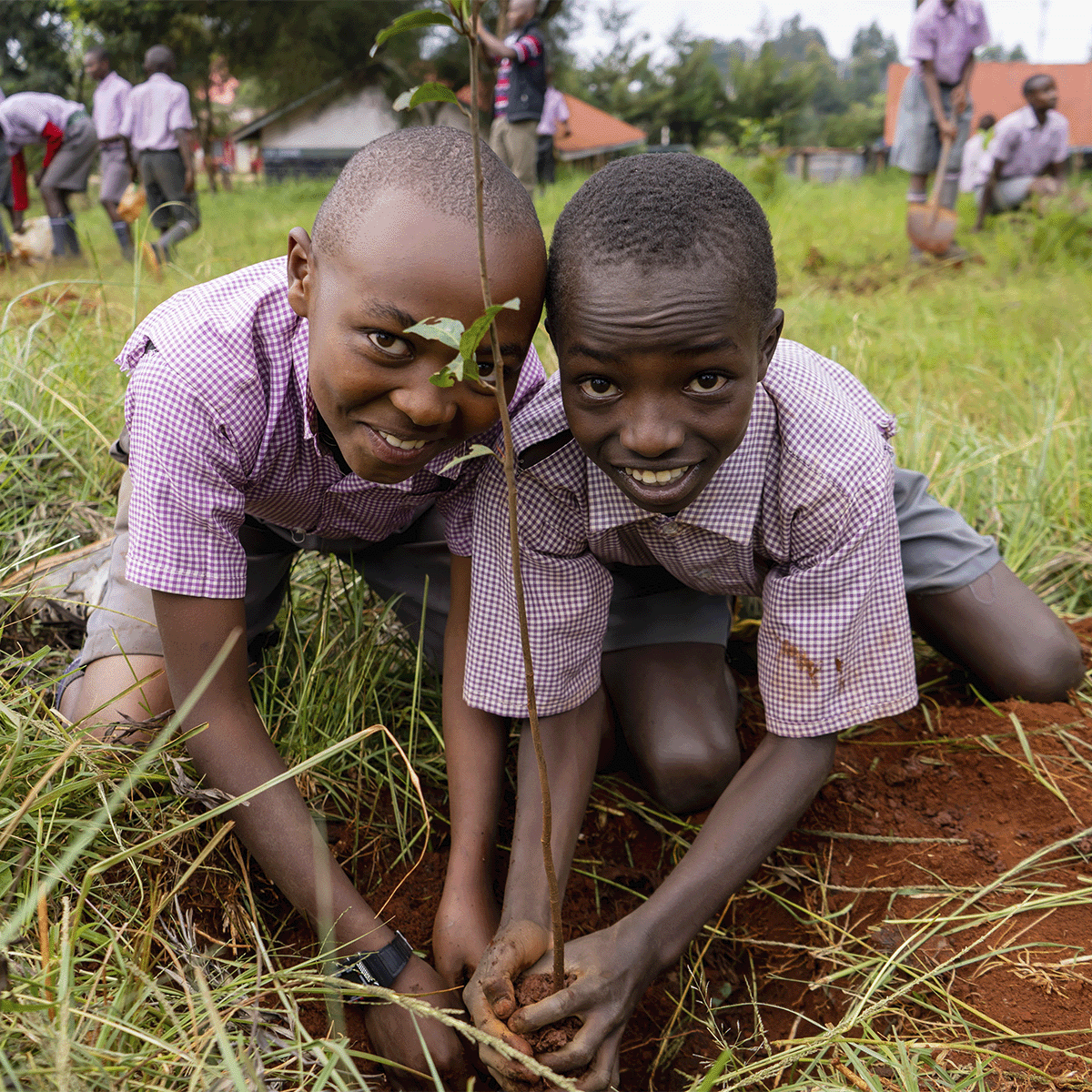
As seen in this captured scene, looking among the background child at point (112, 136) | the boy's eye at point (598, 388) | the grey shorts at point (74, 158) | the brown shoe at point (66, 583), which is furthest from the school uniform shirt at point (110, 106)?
the boy's eye at point (598, 388)

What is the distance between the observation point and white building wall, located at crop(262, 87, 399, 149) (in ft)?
81.8

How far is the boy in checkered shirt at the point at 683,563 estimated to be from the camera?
4.11 feet

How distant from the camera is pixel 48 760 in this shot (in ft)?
4.48

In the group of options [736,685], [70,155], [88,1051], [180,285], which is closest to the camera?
[88,1051]

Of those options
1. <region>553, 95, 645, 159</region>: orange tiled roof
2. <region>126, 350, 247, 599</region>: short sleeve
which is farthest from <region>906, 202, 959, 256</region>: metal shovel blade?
<region>553, 95, 645, 159</region>: orange tiled roof

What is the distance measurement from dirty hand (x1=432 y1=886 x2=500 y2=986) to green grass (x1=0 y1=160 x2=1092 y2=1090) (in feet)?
0.54

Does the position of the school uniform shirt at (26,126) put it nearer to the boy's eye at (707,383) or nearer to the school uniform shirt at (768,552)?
the school uniform shirt at (768,552)

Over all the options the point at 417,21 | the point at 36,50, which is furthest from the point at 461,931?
the point at 36,50

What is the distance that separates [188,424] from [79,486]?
3.88 ft

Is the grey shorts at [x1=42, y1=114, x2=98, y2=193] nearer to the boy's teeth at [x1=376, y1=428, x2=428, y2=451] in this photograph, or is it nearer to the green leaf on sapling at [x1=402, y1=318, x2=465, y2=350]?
the boy's teeth at [x1=376, y1=428, x2=428, y2=451]

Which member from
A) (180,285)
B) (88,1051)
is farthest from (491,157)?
(180,285)

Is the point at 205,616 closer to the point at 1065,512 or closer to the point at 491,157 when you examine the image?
the point at 491,157

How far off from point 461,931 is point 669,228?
42.0 inches

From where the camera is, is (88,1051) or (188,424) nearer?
(88,1051)
